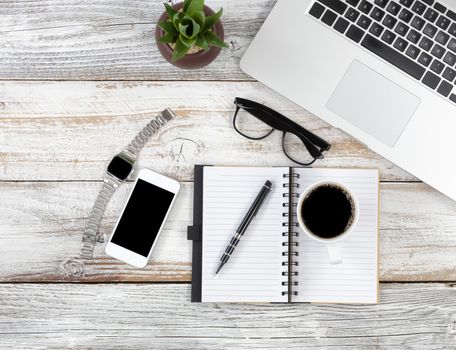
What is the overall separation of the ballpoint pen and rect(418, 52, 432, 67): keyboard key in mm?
315

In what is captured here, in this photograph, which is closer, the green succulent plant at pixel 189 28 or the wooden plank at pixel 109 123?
the green succulent plant at pixel 189 28

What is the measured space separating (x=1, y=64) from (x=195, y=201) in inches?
16.2

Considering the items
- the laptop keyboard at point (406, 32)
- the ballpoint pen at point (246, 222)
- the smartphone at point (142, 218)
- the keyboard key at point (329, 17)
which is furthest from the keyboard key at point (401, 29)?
the smartphone at point (142, 218)

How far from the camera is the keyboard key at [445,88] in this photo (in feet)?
2.92

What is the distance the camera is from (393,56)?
0.90m

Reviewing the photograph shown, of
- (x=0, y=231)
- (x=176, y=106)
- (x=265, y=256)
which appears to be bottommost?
(x=0, y=231)

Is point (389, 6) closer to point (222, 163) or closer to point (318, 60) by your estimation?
point (318, 60)

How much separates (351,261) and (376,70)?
323mm


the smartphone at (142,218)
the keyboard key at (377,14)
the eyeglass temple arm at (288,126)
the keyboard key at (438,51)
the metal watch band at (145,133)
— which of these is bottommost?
the smartphone at (142,218)

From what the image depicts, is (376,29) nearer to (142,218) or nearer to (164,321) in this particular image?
(142,218)

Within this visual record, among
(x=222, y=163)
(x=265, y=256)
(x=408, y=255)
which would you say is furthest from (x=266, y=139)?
(x=408, y=255)

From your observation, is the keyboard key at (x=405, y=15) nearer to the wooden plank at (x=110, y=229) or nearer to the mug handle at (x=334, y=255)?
the wooden plank at (x=110, y=229)

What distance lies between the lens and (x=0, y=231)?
958mm

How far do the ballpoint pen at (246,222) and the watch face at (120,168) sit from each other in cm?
21
